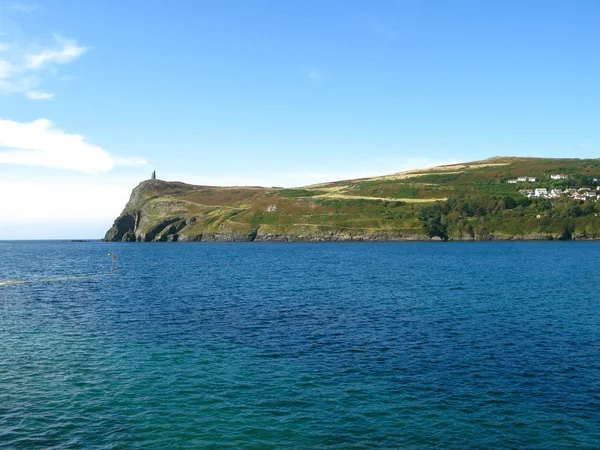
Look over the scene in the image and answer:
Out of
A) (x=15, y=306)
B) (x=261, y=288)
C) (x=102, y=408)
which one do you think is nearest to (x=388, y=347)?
(x=102, y=408)

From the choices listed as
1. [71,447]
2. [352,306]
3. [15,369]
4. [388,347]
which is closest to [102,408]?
[71,447]

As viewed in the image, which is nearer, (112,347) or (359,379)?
(359,379)

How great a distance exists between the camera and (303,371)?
3072 cm

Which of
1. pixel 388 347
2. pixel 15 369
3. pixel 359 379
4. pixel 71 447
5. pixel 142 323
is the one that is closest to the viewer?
pixel 71 447

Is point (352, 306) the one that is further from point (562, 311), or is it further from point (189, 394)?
point (189, 394)

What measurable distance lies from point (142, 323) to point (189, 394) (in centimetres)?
2188

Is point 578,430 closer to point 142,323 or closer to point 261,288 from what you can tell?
point 142,323

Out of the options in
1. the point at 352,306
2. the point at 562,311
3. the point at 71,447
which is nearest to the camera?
the point at 71,447

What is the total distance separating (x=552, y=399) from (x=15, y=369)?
33.7 meters

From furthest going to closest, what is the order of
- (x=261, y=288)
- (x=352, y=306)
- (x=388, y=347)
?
1. (x=261, y=288)
2. (x=352, y=306)
3. (x=388, y=347)

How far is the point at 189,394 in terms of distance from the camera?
27.2 m

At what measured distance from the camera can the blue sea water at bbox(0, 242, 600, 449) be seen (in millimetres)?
22109

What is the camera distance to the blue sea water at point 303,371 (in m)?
22.1

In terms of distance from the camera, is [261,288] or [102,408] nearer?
[102,408]
